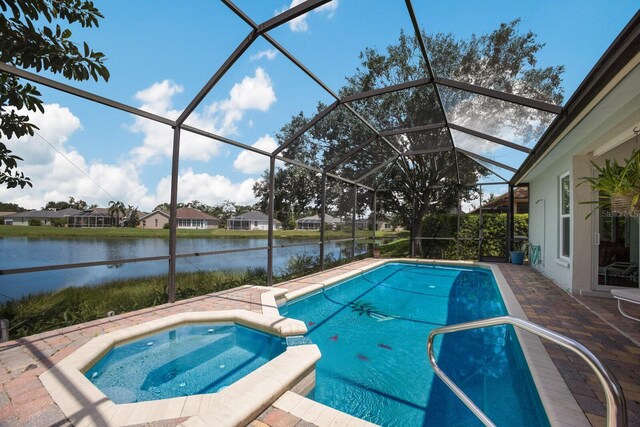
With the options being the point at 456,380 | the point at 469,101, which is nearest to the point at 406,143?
the point at 469,101

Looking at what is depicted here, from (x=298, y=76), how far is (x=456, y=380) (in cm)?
471

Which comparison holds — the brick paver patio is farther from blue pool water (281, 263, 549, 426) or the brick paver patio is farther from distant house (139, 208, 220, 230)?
distant house (139, 208, 220, 230)

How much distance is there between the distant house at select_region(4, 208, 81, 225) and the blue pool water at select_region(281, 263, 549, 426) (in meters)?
3.47

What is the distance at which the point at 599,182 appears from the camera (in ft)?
11.5

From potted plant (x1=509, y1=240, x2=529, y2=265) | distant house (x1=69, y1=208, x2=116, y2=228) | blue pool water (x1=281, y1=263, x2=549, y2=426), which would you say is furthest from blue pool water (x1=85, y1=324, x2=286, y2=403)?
potted plant (x1=509, y1=240, x2=529, y2=265)

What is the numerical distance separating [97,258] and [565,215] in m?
8.50

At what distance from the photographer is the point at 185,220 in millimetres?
5332

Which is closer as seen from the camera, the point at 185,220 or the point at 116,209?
the point at 116,209

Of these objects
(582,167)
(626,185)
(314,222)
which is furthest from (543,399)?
(314,222)

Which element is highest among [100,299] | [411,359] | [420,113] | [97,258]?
[420,113]

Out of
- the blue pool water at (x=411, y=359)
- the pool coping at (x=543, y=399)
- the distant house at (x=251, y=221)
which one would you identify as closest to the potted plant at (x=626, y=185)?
the pool coping at (x=543, y=399)

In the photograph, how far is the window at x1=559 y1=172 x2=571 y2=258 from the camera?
6477mm

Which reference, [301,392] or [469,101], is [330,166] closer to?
[469,101]

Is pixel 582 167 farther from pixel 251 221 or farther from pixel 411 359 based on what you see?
pixel 251 221
